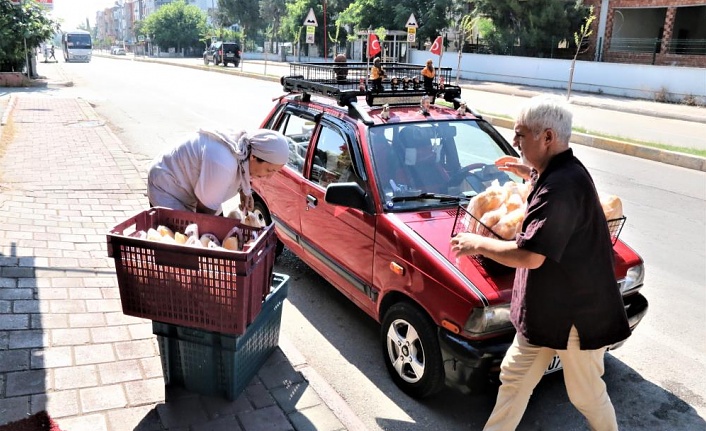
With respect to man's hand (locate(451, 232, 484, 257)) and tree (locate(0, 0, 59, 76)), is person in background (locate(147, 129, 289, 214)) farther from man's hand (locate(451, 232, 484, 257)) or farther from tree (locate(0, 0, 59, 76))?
tree (locate(0, 0, 59, 76))

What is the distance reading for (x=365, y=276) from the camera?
156 inches

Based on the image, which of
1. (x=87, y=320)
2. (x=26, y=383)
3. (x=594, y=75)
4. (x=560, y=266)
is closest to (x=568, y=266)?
(x=560, y=266)

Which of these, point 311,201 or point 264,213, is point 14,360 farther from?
point 264,213

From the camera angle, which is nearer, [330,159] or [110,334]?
[110,334]

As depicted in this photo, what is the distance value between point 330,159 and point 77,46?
55028 millimetres

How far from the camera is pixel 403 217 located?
3.74m

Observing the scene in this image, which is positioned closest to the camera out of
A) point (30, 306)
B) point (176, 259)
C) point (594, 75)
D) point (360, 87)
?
point (176, 259)

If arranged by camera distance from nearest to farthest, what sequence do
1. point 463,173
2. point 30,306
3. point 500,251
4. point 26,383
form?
point 500,251 → point 26,383 → point 30,306 → point 463,173

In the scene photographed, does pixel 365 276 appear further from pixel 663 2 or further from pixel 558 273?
pixel 663 2

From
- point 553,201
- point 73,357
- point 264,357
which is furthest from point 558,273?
point 73,357

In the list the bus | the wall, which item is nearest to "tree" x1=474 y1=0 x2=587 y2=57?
the wall

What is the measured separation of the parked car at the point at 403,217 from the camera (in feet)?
10.4

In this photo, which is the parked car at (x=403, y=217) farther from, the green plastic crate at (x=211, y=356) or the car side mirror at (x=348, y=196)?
the green plastic crate at (x=211, y=356)

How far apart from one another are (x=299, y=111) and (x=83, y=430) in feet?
11.0
